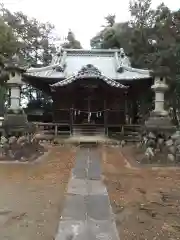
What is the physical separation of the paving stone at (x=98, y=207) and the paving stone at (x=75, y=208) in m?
0.09

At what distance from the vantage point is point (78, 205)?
18.9 ft

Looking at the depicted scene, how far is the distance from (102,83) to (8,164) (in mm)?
9116

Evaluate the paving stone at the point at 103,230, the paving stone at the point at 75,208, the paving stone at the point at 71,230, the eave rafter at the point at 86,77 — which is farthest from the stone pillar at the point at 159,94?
the paving stone at the point at 71,230

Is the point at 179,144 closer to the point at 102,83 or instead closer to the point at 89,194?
the point at 89,194

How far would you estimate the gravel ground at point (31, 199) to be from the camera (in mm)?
4598

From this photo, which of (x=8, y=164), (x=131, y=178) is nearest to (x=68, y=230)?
(x=131, y=178)

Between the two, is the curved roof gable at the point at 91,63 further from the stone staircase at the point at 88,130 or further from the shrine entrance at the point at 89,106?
the stone staircase at the point at 88,130

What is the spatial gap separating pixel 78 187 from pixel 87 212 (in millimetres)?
1955

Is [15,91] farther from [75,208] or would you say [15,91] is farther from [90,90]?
[75,208]

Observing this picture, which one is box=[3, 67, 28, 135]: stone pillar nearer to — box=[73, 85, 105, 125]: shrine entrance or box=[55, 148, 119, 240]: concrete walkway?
box=[55, 148, 119, 240]: concrete walkway

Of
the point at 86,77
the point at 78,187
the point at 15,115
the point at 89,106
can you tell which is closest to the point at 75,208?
the point at 78,187

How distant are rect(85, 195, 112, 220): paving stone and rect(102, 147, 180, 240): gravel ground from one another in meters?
0.13

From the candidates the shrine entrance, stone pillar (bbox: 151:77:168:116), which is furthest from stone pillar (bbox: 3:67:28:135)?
the shrine entrance

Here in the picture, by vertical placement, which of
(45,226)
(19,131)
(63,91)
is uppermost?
(63,91)
